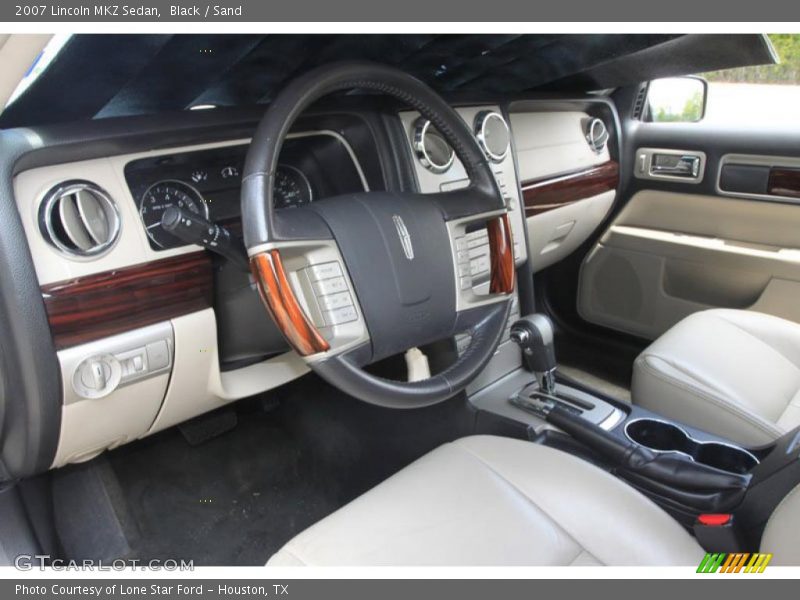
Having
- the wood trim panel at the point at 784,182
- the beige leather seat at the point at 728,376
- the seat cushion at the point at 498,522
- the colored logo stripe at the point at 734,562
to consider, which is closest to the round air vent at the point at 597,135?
the wood trim panel at the point at 784,182

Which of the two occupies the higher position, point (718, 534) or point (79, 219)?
point (79, 219)

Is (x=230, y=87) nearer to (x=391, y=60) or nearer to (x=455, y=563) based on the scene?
(x=391, y=60)

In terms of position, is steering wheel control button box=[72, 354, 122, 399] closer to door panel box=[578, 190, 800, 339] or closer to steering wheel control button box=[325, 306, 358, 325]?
steering wheel control button box=[325, 306, 358, 325]

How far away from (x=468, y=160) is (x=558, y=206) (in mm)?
797

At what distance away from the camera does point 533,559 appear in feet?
3.02

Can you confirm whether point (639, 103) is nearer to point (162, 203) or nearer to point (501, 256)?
point (501, 256)

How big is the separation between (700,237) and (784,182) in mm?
292

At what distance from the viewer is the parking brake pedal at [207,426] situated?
172 centimetres

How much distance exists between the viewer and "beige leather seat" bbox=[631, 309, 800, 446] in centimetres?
136

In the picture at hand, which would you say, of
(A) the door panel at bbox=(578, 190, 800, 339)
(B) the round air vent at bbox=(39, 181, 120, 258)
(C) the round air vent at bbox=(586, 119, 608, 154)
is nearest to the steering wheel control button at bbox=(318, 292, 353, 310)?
(B) the round air vent at bbox=(39, 181, 120, 258)

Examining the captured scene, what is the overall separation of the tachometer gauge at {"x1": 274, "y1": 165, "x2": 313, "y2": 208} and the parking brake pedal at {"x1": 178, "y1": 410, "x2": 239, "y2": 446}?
2.23 ft

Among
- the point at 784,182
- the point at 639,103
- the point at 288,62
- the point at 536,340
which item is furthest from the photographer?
the point at 639,103

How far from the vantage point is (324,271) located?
3.39 feet

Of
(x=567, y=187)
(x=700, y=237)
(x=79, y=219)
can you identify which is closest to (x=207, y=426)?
(x=79, y=219)
